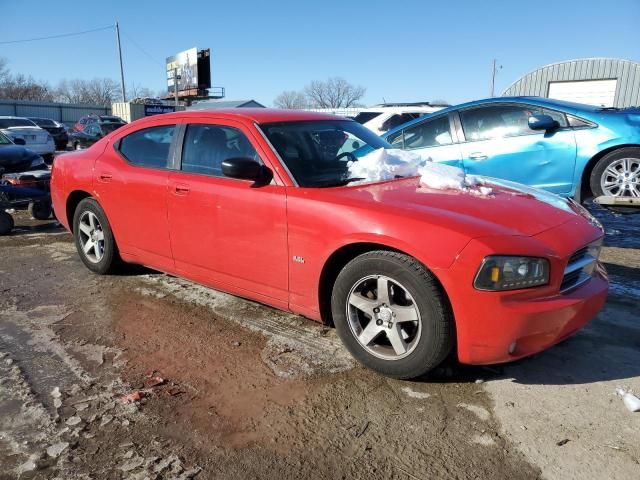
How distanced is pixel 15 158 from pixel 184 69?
4942cm

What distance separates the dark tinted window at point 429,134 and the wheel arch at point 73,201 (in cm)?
388

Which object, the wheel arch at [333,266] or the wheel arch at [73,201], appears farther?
the wheel arch at [73,201]

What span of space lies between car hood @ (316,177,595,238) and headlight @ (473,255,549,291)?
16 cm

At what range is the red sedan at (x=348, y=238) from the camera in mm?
2557

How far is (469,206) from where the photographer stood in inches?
115

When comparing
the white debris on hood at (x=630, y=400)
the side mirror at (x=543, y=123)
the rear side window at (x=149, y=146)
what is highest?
the side mirror at (x=543, y=123)

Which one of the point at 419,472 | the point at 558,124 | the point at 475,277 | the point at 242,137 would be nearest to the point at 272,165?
the point at 242,137

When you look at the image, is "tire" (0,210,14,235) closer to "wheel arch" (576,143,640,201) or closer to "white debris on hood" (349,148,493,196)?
"white debris on hood" (349,148,493,196)

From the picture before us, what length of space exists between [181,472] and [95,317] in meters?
2.09

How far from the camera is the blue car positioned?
17.1 feet

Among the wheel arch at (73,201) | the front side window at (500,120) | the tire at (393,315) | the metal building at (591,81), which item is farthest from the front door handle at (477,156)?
the metal building at (591,81)

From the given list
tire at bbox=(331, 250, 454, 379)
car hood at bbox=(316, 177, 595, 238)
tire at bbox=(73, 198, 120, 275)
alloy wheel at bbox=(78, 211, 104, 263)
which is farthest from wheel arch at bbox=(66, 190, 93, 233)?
tire at bbox=(331, 250, 454, 379)

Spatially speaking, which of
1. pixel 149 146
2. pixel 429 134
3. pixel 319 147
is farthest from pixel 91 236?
pixel 429 134

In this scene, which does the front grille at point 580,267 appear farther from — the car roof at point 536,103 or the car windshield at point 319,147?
the car roof at point 536,103
